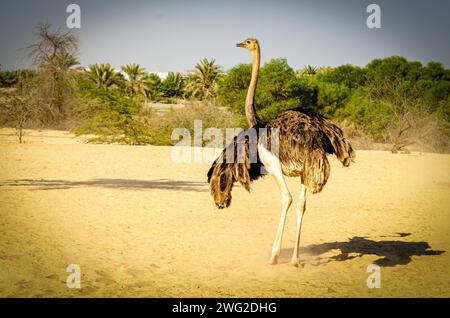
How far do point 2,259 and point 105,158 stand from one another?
1058cm

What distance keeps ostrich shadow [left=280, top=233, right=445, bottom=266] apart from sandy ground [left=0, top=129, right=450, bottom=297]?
15 mm

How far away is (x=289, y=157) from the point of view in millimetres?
4961

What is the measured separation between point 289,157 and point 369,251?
7.08ft

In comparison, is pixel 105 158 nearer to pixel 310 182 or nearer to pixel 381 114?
pixel 310 182

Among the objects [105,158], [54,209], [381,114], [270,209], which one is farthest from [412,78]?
[54,209]

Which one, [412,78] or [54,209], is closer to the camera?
[54,209]

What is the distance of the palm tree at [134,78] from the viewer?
158ft

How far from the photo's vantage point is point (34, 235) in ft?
20.5

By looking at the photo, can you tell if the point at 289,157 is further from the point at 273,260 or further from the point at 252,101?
the point at 273,260

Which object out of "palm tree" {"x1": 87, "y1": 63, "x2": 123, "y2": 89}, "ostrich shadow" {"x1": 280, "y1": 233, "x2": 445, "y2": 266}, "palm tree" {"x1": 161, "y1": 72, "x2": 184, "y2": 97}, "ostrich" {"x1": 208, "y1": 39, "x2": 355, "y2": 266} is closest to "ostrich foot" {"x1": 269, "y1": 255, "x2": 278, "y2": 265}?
"ostrich" {"x1": 208, "y1": 39, "x2": 355, "y2": 266}

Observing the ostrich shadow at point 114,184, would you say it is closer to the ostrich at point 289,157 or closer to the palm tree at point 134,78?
the ostrich at point 289,157

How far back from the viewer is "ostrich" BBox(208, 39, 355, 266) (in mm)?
4867

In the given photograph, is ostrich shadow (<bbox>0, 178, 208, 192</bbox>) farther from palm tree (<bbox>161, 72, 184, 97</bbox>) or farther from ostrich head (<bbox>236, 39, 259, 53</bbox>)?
palm tree (<bbox>161, 72, 184, 97</bbox>)

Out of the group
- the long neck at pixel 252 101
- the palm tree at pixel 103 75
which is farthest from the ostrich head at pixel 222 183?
the palm tree at pixel 103 75
